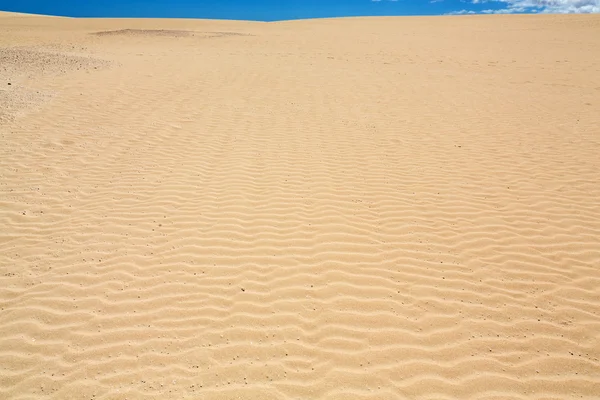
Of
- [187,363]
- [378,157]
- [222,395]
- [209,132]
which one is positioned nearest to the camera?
[222,395]

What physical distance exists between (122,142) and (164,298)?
5401 mm

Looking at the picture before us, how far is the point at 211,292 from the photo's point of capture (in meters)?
4.29

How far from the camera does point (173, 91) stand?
12859mm

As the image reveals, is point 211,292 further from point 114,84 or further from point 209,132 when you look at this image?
point 114,84

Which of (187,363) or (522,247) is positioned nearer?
(187,363)

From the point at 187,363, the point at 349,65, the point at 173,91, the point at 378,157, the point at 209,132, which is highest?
the point at 349,65

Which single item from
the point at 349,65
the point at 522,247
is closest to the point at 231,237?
the point at 522,247

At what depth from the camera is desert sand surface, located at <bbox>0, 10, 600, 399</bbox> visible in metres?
3.45

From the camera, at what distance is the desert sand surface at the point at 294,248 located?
11.3ft

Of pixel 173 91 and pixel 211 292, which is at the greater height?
pixel 173 91

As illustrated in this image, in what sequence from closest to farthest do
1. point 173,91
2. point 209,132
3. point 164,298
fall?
point 164,298 < point 209,132 < point 173,91

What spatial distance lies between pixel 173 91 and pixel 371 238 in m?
10.1

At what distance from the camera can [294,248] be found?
5066mm

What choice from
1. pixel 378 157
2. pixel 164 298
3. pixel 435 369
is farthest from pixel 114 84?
pixel 435 369
